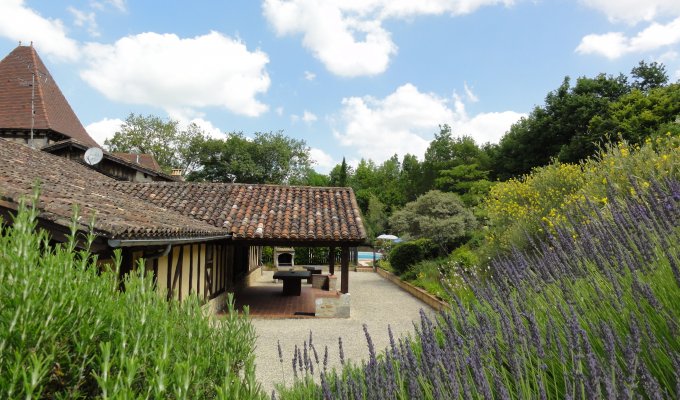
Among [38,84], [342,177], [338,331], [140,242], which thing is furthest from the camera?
[342,177]

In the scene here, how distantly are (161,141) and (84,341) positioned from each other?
140 ft

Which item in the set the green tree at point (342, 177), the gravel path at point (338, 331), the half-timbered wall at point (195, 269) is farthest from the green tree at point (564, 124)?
the green tree at point (342, 177)

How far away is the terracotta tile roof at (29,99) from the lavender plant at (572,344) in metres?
22.6

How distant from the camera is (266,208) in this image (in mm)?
12555

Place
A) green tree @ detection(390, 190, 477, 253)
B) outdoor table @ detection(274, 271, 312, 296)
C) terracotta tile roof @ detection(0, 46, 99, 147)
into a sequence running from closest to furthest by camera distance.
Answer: outdoor table @ detection(274, 271, 312, 296) → green tree @ detection(390, 190, 477, 253) → terracotta tile roof @ detection(0, 46, 99, 147)

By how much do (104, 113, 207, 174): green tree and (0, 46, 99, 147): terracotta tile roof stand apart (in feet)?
50.0

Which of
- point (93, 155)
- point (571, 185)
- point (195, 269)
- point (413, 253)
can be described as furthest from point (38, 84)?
point (571, 185)

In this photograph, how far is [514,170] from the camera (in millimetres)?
32188

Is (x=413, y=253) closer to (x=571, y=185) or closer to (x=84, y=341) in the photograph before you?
(x=571, y=185)

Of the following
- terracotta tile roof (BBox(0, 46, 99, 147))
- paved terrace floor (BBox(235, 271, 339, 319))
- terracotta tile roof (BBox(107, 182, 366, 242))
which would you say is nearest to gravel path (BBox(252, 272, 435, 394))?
paved terrace floor (BBox(235, 271, 339, 319))

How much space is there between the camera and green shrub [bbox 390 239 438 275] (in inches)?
752

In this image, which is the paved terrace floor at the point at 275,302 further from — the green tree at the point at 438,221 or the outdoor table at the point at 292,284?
the green tree at the point at 438,221

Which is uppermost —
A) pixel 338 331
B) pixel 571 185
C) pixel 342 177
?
pixel 342 177

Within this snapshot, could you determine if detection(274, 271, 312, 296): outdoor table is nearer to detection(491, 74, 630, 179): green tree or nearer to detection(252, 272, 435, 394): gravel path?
detection(252, 272, 435, 394): gravel path
